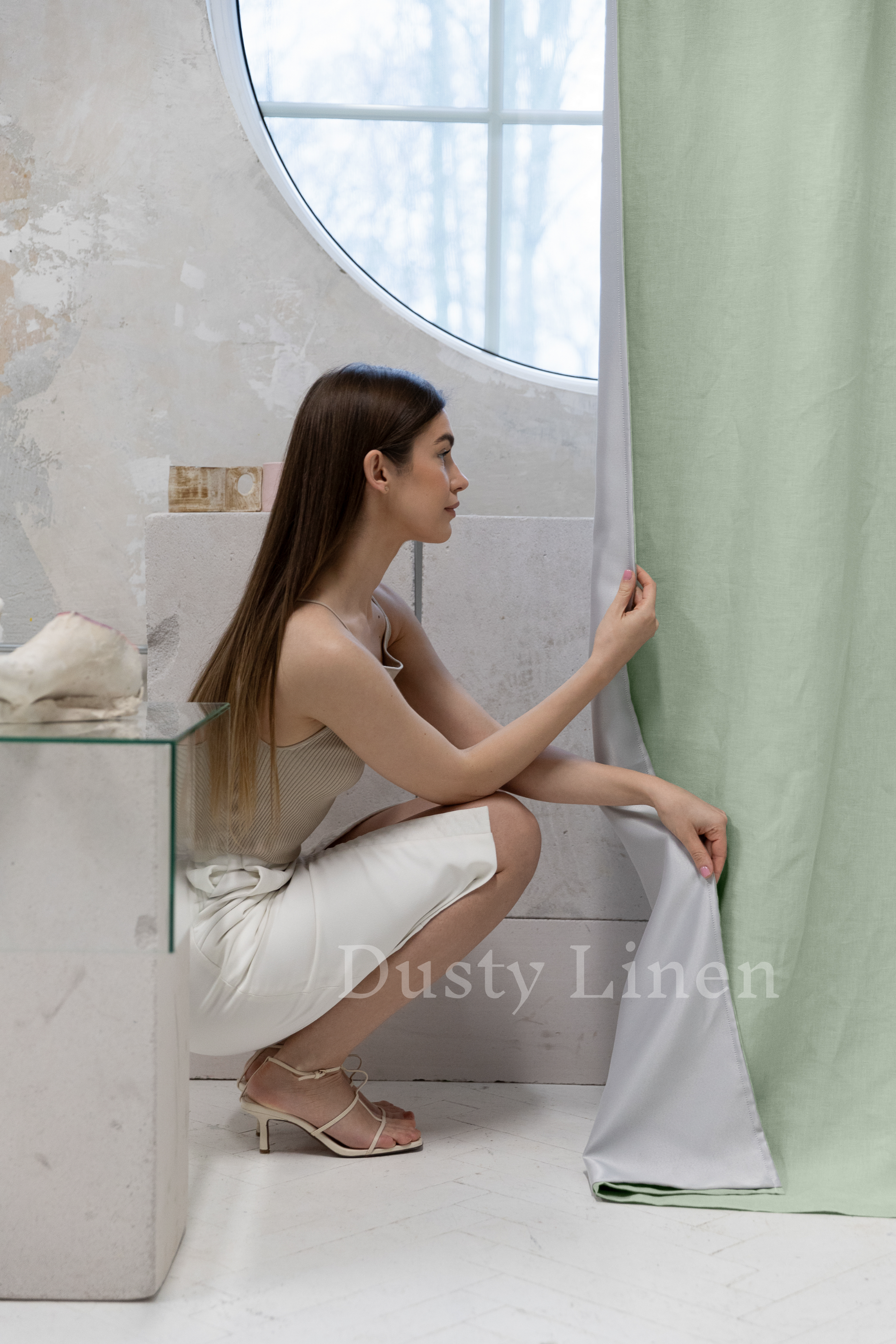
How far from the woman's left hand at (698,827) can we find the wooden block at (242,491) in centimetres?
78

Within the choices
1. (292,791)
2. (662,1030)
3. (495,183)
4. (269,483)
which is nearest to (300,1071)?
(292,791)

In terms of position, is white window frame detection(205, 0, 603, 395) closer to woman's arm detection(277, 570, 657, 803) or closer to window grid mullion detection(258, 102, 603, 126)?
window grid mullion detection(258, 102, 603, 126)

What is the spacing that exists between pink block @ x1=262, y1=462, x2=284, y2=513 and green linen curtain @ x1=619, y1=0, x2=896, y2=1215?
0.58m

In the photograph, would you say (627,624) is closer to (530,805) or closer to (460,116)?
(530,805)

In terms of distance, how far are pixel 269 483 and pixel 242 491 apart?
56 millimetres

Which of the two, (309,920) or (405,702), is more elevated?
(405,702)

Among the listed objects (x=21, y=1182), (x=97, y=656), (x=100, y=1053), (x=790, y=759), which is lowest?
(x=21, y=1182)

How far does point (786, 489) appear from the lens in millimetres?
1320

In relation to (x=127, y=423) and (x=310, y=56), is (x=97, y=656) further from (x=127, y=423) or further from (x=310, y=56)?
(x=310, y=56)

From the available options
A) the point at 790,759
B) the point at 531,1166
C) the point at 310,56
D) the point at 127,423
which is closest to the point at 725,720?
the point at 790,759

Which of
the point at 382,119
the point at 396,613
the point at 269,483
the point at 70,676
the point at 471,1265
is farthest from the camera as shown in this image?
the point at 382,119

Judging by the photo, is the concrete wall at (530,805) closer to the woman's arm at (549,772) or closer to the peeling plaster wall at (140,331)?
the woman's arm at (549,772)

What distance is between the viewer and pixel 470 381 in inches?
76.6

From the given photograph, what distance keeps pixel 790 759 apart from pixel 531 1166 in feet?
1.96
